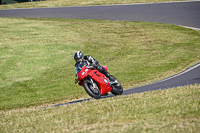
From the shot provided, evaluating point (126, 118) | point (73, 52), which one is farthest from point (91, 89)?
point (73, 52)

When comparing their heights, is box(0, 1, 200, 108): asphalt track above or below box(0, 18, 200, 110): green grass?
above

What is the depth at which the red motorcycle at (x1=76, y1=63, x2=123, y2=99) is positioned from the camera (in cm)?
1024

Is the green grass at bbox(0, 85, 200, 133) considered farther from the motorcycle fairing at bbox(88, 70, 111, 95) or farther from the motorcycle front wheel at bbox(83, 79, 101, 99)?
the motorcycle fairing at bbox(88, 70, 111, 95)

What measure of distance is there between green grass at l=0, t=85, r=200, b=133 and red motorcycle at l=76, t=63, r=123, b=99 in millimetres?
1836

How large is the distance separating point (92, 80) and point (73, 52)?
11757mm

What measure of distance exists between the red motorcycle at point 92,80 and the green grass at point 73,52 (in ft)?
10.7

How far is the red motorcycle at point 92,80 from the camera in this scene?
10242 millimetres

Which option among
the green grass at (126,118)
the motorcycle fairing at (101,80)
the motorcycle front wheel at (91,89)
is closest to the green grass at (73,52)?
the motorcycle fairing at (101,80)

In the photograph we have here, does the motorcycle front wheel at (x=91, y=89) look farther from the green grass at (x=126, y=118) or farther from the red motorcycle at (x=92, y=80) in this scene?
the green grass at (x=126, y=118)

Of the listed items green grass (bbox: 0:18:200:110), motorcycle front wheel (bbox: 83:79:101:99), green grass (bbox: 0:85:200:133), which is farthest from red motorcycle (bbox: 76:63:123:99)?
green grass (bbox: 0:18:200:110)

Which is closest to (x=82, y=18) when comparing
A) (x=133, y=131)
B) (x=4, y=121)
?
(x=4, y=121)

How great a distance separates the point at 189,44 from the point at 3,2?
46303mm

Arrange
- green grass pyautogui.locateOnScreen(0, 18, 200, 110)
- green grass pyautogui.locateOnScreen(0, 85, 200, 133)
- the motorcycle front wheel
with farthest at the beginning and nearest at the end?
green grass pyautogui.locateOnScreen(0, 18, 200, 110) → the motorcycle front wheel → green grass pyautogui.locateOnScreen(0, 85, 200, 133)

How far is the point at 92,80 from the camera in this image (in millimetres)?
10453
